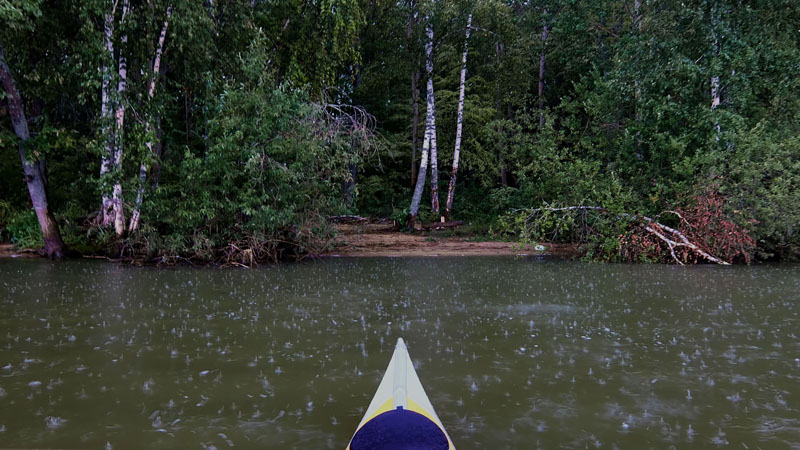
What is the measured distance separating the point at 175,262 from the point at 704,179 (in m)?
14.9

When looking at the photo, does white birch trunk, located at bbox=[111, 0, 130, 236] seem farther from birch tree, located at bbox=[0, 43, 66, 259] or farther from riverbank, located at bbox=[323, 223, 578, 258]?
riverbank, located at bbox=[323, 223, 578, 258]

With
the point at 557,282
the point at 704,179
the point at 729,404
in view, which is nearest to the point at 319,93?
the point at 557,282

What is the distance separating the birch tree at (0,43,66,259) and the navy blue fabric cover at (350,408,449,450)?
15.0 meters

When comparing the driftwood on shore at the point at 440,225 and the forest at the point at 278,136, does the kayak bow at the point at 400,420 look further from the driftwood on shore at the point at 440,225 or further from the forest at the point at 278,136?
the driftwood on shore at the point at 440,225

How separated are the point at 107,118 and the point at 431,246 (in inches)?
431

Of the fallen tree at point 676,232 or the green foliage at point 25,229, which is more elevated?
the fallen tree at point 676,232

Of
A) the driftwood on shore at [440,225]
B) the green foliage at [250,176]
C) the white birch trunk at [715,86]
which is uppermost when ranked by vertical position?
the white birch trunk at [715,86]

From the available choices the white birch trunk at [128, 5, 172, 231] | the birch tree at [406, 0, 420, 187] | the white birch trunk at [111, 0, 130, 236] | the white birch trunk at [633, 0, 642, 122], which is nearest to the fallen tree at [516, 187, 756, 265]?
the white birch trunk at [633, 0, 642, 122]

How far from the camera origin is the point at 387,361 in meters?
6.12

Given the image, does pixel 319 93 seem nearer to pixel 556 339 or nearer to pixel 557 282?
pixel 557 282

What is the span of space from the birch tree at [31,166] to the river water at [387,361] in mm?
4074

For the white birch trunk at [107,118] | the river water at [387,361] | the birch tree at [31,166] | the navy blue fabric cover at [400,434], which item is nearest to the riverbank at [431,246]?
the river water at [387,361]

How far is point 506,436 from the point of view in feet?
13.8

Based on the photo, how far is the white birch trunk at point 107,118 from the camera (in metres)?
A: 13.4
